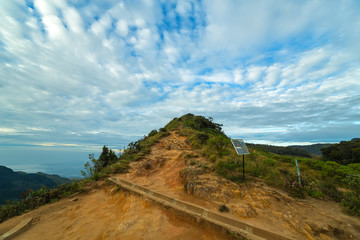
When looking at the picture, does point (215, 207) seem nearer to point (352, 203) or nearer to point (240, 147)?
point (240, 147)

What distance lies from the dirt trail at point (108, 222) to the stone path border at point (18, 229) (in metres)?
0.15

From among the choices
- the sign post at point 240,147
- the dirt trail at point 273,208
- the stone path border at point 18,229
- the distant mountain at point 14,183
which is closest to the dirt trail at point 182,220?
the dirt trail at point 273,208

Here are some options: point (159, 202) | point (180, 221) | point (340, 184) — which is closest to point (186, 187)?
point (159, 202)

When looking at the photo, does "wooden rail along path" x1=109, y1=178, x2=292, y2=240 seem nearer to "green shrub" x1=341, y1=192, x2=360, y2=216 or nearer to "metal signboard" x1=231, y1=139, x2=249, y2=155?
"metal signboard" x1=231, y1=139, x2=249, y2=155

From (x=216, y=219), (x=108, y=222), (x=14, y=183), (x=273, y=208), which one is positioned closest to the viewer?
(x=216, y=219)

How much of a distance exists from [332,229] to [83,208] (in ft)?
26.7

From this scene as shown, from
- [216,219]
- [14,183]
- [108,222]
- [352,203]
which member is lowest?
[14,183]

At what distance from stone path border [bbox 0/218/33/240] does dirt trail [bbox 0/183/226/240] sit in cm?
15

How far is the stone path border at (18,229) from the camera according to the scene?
12.9ft

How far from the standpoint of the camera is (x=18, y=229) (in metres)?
4.27

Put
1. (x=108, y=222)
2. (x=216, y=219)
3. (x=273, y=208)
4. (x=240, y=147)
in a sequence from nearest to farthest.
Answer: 1. (x=216, y=219)
2. (x=108, y=222)
3. (x=273, y=208)
4. (x=240, y=147)

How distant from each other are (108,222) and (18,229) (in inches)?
101

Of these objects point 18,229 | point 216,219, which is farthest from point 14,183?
point 216,219

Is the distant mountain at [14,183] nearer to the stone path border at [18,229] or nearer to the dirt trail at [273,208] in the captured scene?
the stone path border at [18,229]
